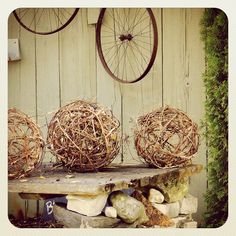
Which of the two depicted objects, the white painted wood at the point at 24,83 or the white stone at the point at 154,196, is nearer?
the white painted wood at the point at 24,83

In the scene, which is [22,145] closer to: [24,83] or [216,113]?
[24,83]

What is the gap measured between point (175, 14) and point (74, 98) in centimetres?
45

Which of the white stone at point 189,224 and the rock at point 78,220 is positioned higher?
the rock at point 78,220

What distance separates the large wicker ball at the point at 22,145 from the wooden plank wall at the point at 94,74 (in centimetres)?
3

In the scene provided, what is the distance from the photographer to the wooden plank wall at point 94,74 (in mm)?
2430

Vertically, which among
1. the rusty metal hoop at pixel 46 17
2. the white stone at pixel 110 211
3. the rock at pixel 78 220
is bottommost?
the rock at pixel 78 220

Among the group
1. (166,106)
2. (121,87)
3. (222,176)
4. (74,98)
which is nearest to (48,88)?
(74,98)

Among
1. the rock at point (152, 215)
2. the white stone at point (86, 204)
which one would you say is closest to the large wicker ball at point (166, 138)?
the rock at point (152, 215)

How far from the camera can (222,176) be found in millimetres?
2436

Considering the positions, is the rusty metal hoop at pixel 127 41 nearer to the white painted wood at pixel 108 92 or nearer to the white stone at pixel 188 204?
the white painted wood at pixel 108 92

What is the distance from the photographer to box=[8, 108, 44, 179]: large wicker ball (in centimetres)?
Answer: 242

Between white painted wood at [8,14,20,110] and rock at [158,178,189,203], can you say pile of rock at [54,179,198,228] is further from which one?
white painted wood at [8,14,20,110]

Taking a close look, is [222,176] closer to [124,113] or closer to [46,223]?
[124,113]

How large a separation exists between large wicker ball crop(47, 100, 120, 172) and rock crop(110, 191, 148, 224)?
14 cm
